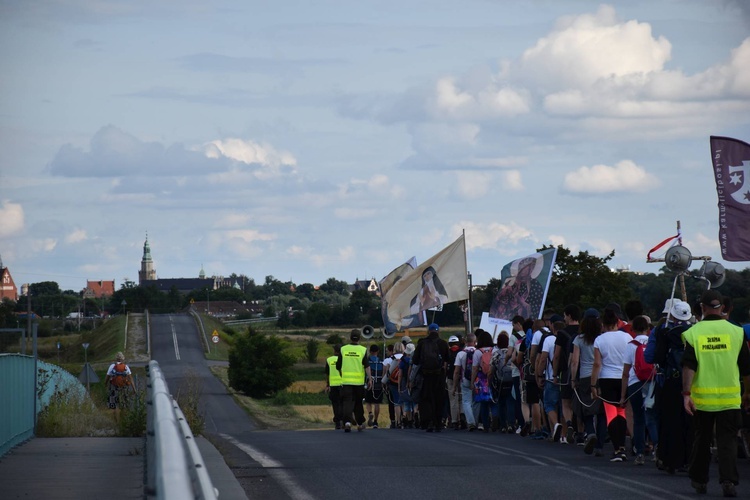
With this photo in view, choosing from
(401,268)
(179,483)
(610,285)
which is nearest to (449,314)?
(610,285)

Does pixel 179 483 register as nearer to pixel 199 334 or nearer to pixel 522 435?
pixel 522 435

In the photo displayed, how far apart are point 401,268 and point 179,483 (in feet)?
98.8

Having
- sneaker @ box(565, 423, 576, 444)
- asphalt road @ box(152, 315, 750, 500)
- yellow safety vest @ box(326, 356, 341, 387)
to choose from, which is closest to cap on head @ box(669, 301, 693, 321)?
asphalt road @ box(152, 315, 750, 500)

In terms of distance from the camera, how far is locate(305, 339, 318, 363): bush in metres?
109

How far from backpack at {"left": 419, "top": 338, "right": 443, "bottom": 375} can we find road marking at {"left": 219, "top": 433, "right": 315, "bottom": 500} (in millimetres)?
4880

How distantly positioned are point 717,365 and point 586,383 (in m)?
4.53

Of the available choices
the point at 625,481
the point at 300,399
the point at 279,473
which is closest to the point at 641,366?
the point at 625,481

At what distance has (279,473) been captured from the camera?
12781mm

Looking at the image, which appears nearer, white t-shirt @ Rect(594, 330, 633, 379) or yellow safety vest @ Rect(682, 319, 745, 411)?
yellow safety vest @ Rect(682, 319, 745, 411)

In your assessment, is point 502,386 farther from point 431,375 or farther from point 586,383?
point 586,383

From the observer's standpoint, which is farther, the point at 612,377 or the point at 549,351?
the point at 549,351

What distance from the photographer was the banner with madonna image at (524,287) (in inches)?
929

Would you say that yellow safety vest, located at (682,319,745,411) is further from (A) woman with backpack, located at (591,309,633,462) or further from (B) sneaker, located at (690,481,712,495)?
(A) woman with backpack, located at (591,309,633,462)

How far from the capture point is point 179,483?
13.2 ft
